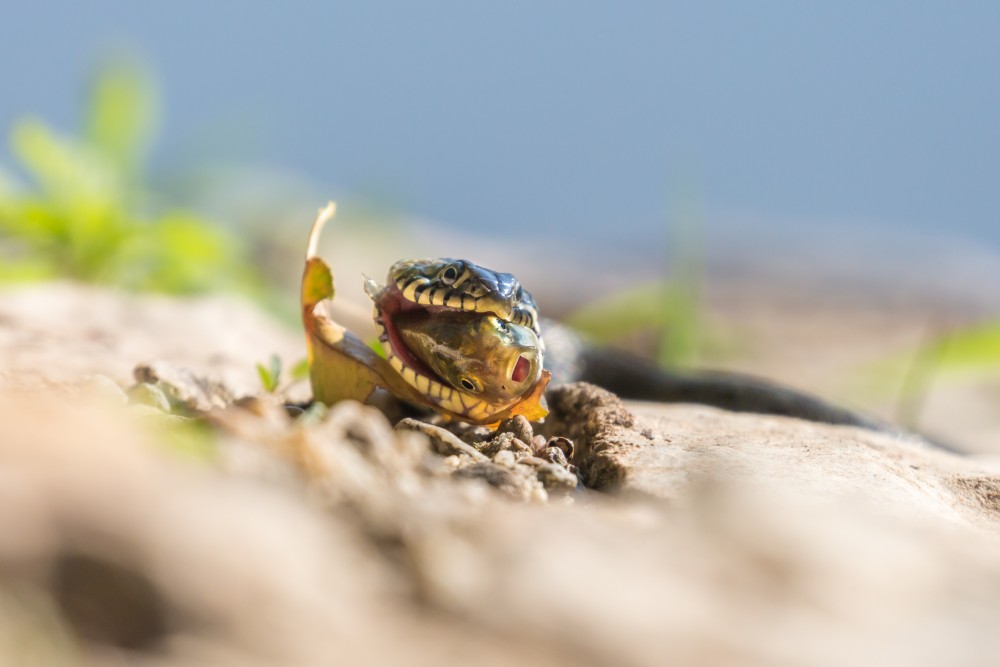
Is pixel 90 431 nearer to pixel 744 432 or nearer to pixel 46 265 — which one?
pixel 744 432

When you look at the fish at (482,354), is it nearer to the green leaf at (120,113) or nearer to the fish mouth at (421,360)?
the fish mouth at (421,360)

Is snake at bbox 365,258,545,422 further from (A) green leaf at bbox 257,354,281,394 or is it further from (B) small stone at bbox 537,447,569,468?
(A) green leaf at bbox 257,354,281,394

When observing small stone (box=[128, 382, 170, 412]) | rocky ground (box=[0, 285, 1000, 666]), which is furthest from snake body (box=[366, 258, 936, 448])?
small stone (box=[128, 382, 170, 412])

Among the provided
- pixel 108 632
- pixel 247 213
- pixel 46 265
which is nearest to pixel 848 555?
pixel 108 632

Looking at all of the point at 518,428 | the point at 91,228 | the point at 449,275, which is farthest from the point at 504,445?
the point at 91,228

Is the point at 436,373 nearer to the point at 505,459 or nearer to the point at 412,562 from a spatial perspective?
the point at 505,459

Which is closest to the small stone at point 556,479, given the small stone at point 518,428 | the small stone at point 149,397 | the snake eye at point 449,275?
the small stone at point 518,428
